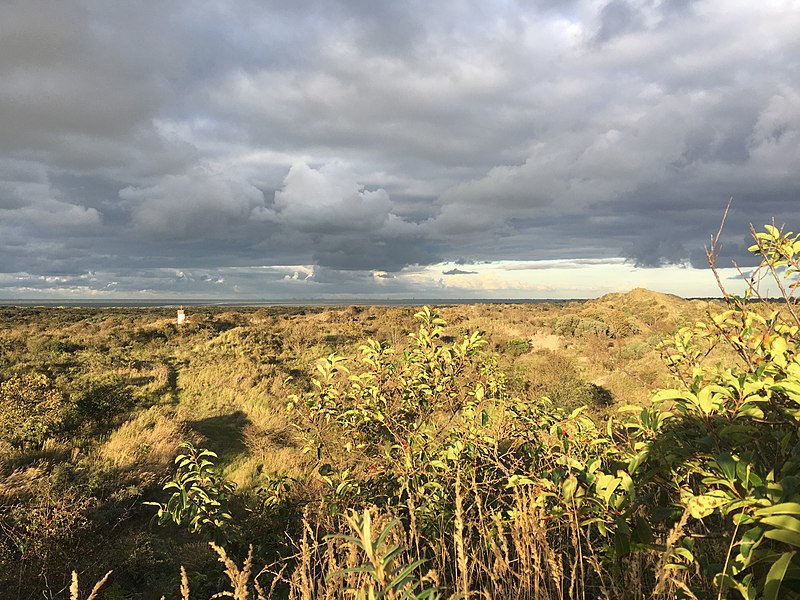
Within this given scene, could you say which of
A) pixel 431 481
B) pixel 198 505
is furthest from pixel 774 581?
pixel 198 505

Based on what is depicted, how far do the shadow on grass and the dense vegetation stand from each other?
70mm

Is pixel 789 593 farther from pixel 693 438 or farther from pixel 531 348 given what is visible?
pixel 531 348

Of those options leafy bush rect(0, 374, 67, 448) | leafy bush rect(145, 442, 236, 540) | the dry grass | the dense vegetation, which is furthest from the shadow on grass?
leafy bush rect(145, 442, 236, 540)

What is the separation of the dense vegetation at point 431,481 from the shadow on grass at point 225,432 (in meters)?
0.07

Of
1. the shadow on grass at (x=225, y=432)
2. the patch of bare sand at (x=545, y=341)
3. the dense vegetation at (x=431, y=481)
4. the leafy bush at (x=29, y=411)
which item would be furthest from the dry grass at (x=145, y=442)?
the patch of bare sand at (x=545, y=341)

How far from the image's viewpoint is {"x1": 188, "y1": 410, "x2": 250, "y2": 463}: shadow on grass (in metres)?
10.1

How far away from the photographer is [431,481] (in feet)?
12.3

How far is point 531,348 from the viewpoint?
2200 cm

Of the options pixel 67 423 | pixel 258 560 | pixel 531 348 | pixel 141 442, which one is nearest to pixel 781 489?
pixel 258 560

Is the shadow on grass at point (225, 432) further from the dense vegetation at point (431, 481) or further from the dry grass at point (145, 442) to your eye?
the dry grass at point (145, 442)

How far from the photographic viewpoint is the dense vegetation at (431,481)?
2.01 m

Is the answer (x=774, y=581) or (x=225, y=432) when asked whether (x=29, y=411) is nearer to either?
(x=225, y=432)

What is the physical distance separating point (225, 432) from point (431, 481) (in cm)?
910

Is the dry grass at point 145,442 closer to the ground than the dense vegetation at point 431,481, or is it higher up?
closer to the ground
